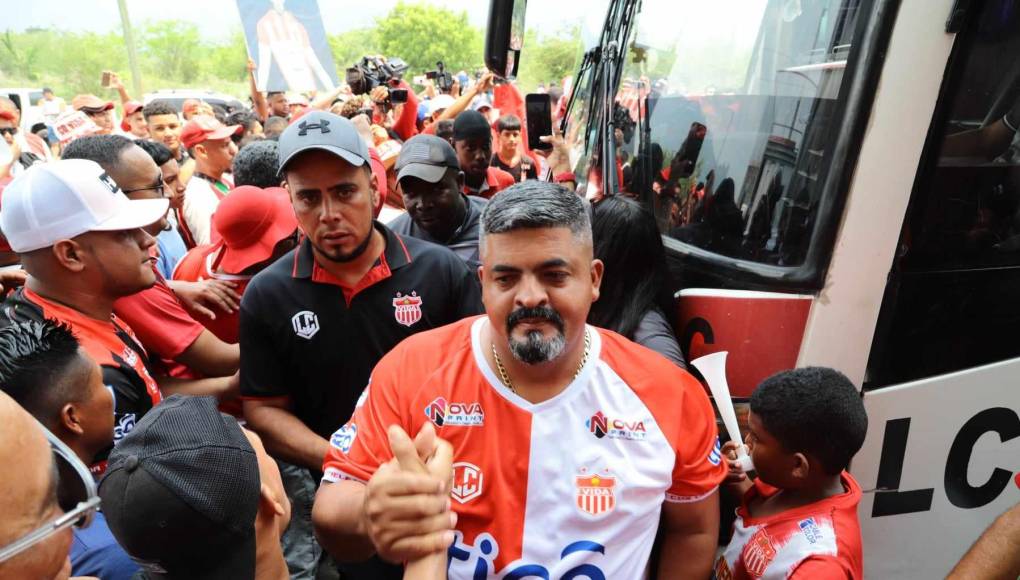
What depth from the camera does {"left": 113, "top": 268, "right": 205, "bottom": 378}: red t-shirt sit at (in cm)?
250

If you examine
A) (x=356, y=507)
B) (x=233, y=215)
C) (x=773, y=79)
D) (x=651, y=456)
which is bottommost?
(x=356, y=507)

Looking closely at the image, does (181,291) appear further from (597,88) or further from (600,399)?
(597,88)

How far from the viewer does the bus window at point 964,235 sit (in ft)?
6.58

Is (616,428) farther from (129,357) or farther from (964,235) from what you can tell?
(129,357)

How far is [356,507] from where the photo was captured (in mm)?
1570

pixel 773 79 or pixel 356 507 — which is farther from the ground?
pixel 773 79

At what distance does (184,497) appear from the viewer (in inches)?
53.5

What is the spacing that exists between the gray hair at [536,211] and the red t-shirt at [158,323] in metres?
1.37

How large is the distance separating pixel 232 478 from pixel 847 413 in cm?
160

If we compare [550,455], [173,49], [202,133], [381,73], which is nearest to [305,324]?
[550,455]

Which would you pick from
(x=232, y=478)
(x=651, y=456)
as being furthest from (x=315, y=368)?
(x=651, y=456)

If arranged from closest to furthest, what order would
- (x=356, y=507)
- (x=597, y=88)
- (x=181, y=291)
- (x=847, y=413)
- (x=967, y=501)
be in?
(x=356, y=507) < (x=847, y=413) < (x=967, y=501) < (x=181, y=291) < (x=597, y=88)

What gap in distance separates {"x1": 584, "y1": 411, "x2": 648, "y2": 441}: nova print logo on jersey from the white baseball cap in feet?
5.33

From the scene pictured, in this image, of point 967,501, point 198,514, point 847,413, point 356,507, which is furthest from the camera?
point 967,501
